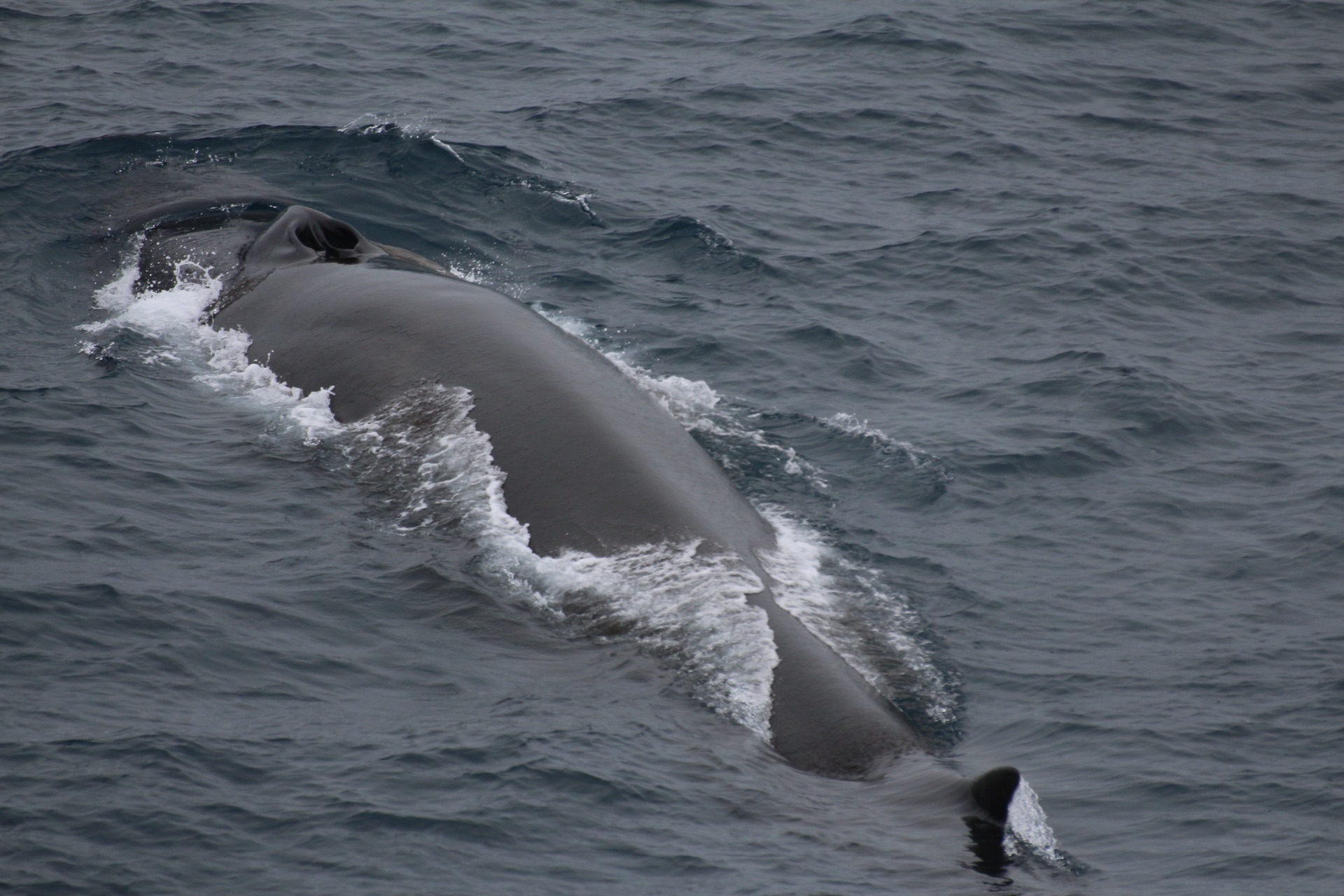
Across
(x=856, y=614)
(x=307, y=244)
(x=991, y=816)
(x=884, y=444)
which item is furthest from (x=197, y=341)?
(x=991, y=816)

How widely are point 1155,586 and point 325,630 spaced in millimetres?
8947

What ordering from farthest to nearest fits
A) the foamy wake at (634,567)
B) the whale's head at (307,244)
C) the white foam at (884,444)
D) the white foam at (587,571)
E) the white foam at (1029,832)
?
the whale's head at (307,244), the white foam at (884,444), the foamy wake at (634,567), the white foam at (587,571), the white foam at (1029,832)

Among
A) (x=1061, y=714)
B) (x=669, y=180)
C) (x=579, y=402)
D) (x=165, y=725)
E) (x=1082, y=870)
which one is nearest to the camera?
(x=1082, y=870)

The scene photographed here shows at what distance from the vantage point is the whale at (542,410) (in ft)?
35.8

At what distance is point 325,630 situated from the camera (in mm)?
12203

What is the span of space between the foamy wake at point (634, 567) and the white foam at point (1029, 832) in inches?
70.2

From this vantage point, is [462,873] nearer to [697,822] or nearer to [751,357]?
[697,822]

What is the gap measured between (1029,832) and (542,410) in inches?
276

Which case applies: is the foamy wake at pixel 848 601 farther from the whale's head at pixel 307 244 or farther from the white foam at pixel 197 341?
the whale's head at pixel 307 244

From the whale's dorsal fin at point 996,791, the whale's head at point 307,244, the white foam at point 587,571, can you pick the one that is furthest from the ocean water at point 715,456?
the whale's head at point 307,244

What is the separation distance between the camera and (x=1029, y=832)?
9.87 m

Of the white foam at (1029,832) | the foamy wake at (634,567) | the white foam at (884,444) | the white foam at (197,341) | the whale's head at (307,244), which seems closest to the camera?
the white foam at (1029,832)

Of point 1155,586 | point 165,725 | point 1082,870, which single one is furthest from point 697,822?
point 1155,586

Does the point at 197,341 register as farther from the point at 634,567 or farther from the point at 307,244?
the point at 634,567
